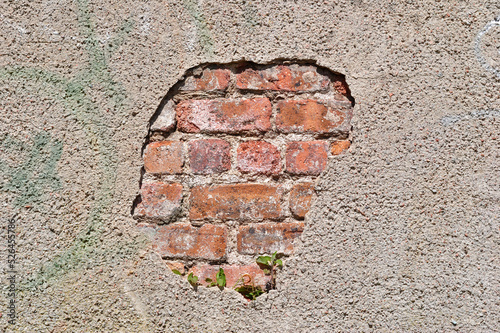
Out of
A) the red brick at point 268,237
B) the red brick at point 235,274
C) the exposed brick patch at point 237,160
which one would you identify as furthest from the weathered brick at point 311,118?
the red brick at point 235,274

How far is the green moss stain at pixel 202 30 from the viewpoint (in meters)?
1.19

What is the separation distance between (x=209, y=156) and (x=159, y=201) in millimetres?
187

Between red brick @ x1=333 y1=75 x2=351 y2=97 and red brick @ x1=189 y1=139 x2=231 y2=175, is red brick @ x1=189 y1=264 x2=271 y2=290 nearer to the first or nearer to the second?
red brick @ x1=189 y1=139 x2=231 y2=175

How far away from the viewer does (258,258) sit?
121cm

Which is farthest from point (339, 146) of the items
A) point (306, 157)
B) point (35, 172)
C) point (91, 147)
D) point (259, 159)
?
point (35, 172)

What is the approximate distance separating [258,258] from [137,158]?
1.41 ft

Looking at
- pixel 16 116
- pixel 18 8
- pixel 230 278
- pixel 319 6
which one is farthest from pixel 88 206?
pixel 319 6

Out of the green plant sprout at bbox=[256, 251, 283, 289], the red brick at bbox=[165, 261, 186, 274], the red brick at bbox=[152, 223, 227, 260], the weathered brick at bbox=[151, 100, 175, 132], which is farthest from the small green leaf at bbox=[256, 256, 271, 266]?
the weathered brick at bbox=[151, 100, 175, 132]

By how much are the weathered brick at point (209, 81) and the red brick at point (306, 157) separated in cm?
26

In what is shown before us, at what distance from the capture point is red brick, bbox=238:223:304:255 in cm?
122

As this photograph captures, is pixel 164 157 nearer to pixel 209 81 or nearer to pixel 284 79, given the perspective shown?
pixel 209 81

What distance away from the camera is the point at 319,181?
1.19 m

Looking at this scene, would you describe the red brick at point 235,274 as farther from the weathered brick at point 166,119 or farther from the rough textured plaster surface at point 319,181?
the weathered brick at point 166,119

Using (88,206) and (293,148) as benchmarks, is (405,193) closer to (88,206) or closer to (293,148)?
(293,148)
